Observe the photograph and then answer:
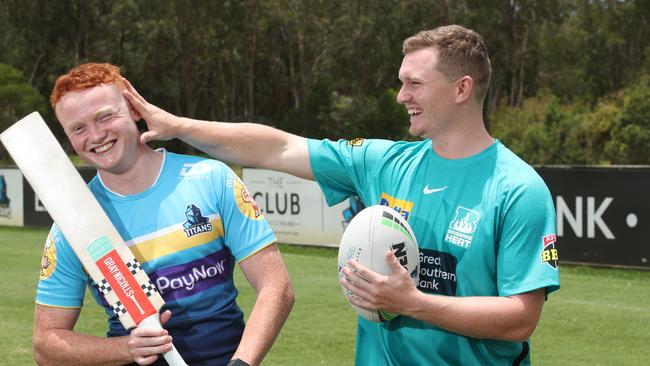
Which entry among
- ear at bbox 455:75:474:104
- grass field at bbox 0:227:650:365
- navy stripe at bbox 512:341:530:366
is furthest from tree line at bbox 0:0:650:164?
ear at bbox 455:75:474:104

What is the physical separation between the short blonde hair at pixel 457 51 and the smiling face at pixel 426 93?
25 millimetres

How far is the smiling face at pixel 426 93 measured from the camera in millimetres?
3744

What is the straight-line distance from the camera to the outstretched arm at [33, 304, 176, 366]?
3604 millimetres

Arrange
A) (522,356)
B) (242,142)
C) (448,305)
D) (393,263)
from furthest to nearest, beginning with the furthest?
(242,142) → (522,356) → (448,305) → (393,263)

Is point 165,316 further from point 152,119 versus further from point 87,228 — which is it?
point 152,119

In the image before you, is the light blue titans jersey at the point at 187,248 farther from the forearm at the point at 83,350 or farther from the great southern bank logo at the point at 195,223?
the forearm at the point at 83,350

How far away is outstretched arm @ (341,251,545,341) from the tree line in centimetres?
4814

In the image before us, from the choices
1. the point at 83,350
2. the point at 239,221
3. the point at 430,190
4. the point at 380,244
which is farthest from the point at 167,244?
the point at 430,190

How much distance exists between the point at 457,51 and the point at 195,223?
1235 mm

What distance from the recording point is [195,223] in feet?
12.5

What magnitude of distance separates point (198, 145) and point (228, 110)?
2503 inches

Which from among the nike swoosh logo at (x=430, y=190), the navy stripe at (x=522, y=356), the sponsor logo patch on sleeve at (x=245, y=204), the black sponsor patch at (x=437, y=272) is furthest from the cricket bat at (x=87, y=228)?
the navy stripe at (x=522, y=356)

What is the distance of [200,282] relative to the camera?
12.5 feet

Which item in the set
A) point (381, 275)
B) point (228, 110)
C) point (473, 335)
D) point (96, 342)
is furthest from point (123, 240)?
point (228, 110)
